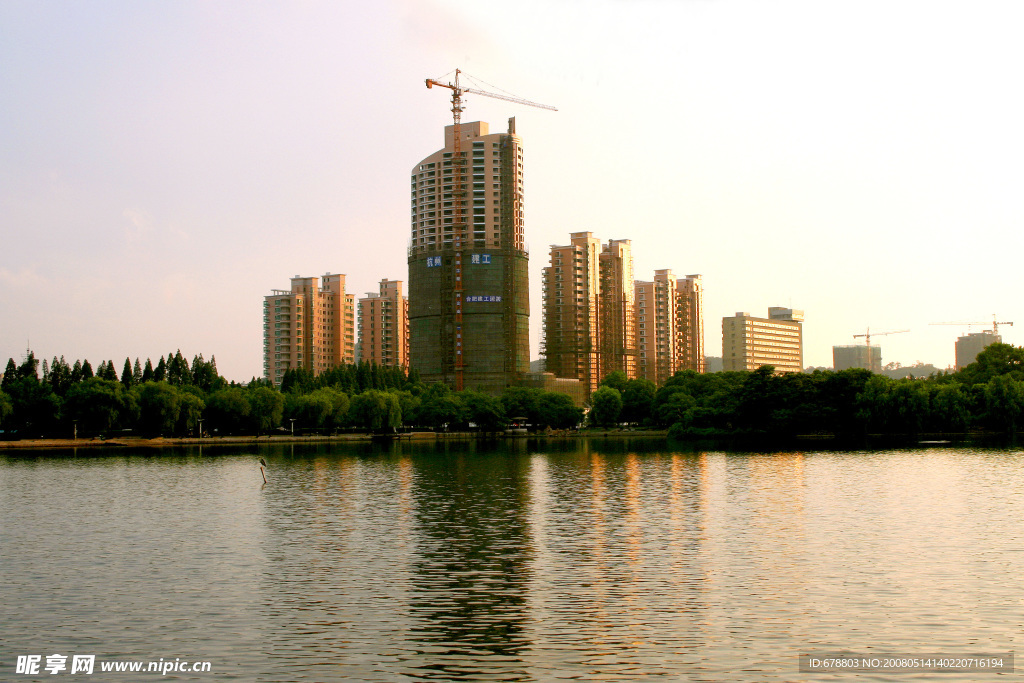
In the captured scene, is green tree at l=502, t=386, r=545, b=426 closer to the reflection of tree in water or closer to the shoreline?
the shoreline

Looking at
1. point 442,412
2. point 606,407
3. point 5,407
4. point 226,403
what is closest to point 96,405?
point 5,407

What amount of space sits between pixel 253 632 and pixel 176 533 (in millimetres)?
19965

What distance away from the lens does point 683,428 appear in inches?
5748

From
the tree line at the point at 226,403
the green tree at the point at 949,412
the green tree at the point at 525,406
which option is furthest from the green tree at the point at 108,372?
the green tree at the point at 949,412

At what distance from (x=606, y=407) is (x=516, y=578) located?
481 feet

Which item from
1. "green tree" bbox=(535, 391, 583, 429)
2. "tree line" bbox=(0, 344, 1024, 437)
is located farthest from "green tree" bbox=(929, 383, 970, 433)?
"green tree" bbox=(535, 391, 583, 429)

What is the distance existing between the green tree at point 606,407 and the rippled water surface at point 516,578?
4466 inches

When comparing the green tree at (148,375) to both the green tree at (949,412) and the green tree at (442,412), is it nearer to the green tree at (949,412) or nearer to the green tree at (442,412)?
the green tree at (442,412)

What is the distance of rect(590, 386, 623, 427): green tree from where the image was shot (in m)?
175

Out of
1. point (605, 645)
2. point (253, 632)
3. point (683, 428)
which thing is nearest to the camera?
point (605, 645)

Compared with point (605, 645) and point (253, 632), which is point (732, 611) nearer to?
point (605, 645)

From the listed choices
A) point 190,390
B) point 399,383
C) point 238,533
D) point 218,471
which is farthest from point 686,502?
point 399,383

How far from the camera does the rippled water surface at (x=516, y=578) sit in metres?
21.2

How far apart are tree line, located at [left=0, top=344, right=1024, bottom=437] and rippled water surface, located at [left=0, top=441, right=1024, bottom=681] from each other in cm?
6974
